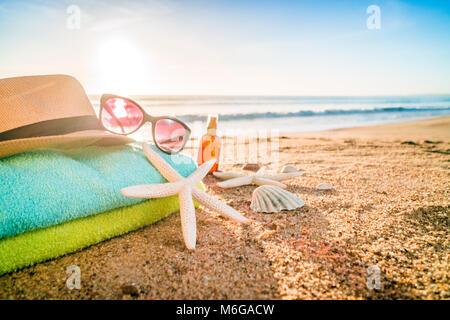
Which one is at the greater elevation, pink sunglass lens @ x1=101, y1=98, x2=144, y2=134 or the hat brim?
pink sunglass lens @ x1=101, y1=98, x2=144, y2=134

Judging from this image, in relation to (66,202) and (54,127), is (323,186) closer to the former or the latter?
(66,202)

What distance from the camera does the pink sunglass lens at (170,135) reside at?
203 cm

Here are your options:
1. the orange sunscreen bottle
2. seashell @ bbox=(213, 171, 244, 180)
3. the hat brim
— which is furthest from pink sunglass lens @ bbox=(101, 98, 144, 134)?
seashell @ bbox=(213, 171, 244, 180)

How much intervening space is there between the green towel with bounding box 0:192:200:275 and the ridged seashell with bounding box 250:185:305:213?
29.8 inches

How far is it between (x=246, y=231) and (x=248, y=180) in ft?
3.31

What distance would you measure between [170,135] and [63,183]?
31.9 inches

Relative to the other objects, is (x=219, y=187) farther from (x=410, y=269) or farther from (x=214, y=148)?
(x=410, y=269)

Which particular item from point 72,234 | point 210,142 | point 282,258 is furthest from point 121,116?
point 282,258

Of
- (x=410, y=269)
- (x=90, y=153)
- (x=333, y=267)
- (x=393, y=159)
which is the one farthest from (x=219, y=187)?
(x=393, y=159)

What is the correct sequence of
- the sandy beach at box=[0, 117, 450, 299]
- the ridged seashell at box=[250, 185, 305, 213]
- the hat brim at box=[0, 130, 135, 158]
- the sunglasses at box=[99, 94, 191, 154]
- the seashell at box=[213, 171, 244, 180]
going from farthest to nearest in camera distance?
the seashell at box=[213, 171, 244, 180] < the ridged seashell at box=[250, 185, 305, 213] < the sunglasses at box=[99, 94, 191, 154] < the hat brim at box=[0, 130, 135, 158] < the sandy beach at box=[0, 117, 450, 299]

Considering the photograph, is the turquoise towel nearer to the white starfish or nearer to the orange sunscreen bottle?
the white starfish

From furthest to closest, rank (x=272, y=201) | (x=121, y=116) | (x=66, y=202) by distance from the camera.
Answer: (x=272, y=201) < (x=121, y=116) < (x=66, y=202)

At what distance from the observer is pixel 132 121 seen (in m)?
2.07

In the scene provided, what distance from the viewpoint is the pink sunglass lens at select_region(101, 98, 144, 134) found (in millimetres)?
1995
